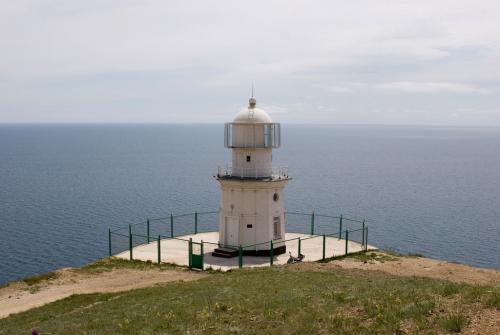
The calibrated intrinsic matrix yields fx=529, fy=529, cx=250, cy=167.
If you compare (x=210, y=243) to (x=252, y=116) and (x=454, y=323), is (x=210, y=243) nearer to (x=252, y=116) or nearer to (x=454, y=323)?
(x=252, y=116)

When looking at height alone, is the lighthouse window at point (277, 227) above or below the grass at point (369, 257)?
above

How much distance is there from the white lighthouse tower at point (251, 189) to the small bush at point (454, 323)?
20.8 meters

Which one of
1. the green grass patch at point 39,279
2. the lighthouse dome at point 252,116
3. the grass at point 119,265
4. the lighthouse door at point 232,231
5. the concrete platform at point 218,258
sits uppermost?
the lighthouse dome at point 252,116

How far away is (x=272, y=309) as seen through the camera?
1580 cm

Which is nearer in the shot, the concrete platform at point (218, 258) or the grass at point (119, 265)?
the grass at point (119, 265)

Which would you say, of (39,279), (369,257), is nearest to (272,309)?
(39,279)

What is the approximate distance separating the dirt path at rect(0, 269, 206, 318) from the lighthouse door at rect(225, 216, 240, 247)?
4822mm

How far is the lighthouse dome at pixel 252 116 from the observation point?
3350 cm

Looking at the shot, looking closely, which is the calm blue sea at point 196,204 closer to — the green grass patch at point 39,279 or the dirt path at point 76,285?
the green grass patch at point 39,279

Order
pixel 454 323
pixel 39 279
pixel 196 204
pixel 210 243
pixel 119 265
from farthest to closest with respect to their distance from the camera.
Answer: pixel 196 204 → pixel 210 243 → pixel 119 265 → pixel 39 279 → pixel 454 323

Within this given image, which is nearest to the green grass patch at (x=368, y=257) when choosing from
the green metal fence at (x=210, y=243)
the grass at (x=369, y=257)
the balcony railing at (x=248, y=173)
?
the grass at (x=369, y=257)

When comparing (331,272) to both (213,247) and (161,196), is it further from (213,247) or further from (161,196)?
(161,196)

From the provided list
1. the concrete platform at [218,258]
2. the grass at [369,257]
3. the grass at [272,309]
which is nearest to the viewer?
the grass at [272,309]

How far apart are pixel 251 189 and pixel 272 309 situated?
17.7 metres
